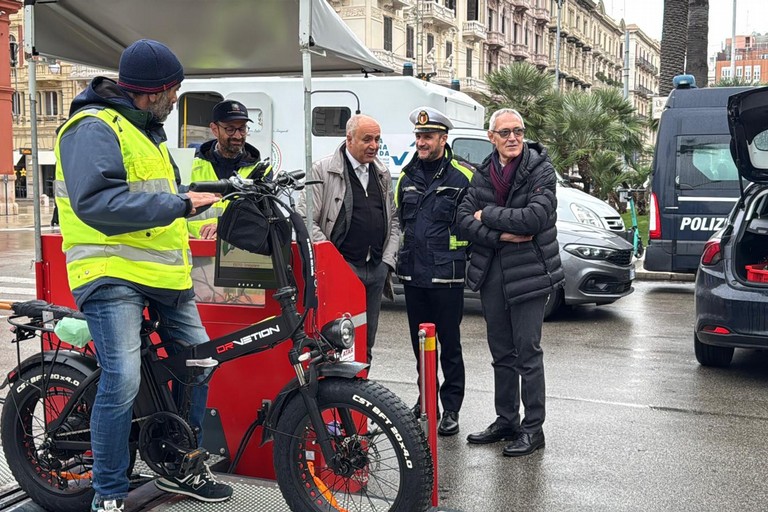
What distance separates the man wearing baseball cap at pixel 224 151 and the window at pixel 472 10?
53.3 meters

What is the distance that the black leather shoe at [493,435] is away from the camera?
5.35m

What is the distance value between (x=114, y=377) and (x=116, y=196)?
0.75 metres

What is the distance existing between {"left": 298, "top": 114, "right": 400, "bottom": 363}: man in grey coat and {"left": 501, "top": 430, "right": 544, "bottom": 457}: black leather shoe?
0.98m

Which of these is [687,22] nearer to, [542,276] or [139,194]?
[542,276]

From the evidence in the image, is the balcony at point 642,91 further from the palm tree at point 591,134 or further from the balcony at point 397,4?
the palm tree at point 591,134

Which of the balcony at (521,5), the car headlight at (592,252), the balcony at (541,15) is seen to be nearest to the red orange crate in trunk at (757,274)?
the car headlight at (592,252)

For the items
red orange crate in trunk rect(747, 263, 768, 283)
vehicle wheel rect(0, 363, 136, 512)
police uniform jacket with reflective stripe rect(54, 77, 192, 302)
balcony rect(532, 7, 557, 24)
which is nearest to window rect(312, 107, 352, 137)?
red orange crate in trunk rect(747, 263, 768, 283)

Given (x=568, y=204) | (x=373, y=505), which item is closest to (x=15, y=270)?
(x=568, y=204)

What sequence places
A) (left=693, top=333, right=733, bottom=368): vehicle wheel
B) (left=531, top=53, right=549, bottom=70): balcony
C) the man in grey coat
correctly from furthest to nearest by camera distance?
1. (left=531, top=53, right=549, bottom=70): balcony
2. (left=693, top=333, right=733, bottom=368): vehicle wheel
3. the man in grey coat

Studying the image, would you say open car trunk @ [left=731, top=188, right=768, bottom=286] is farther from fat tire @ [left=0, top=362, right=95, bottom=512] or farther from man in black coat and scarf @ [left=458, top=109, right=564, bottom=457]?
fat tire @ [left=0, top=362, right=95, bottom=512]

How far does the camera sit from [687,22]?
19531 millimetres

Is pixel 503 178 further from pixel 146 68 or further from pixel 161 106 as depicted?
pixel 146 68

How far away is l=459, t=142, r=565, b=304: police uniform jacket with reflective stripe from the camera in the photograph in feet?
16.5

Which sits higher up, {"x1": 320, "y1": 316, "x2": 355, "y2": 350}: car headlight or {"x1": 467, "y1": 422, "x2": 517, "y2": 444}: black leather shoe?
{"x1": 320, "y1": 316, "x2": 355, "y2": 350}: car headlight
